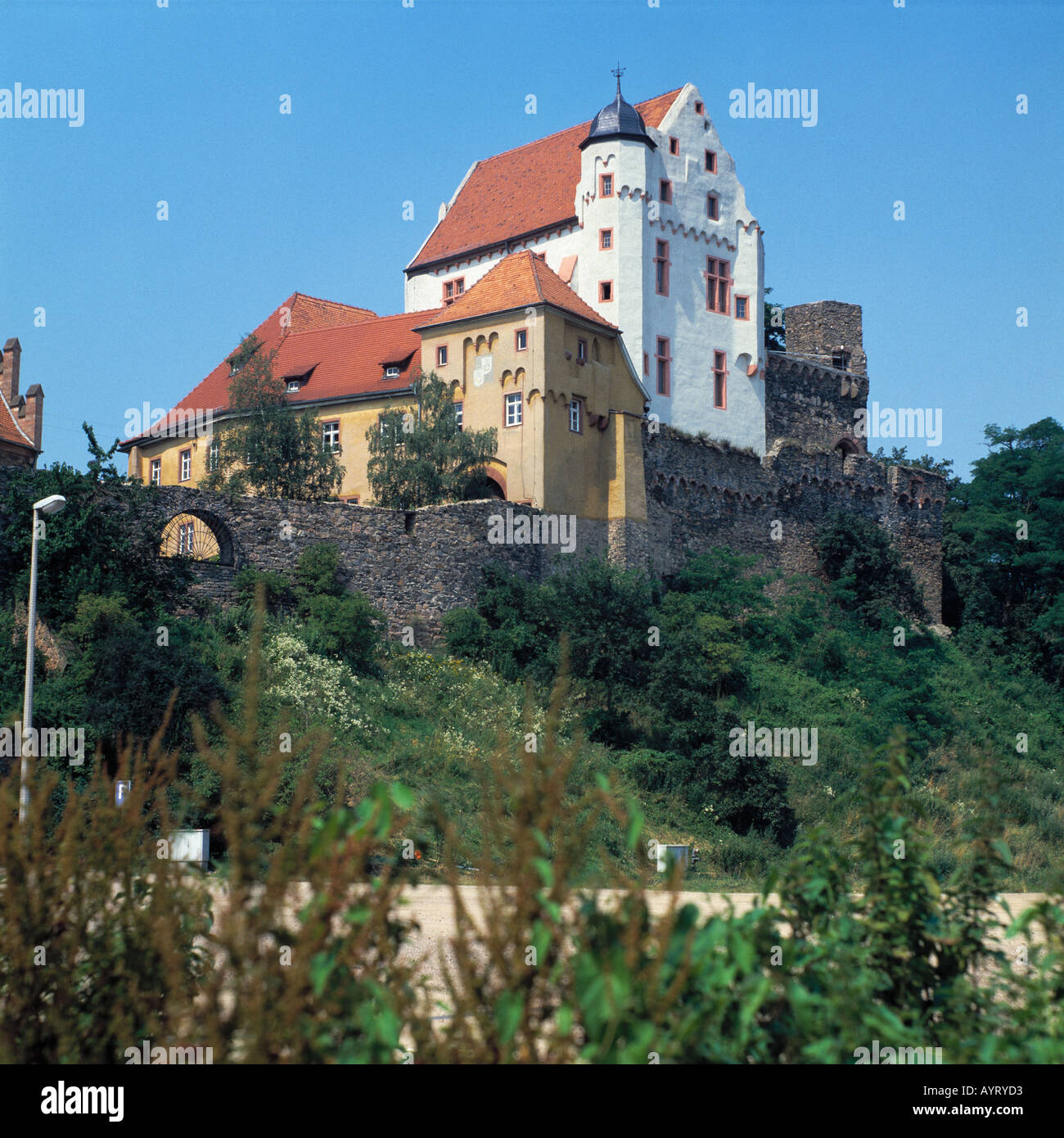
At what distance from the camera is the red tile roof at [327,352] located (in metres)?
42.5

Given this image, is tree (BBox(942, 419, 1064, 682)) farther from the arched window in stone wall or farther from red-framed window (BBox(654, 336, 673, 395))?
the arched window in stone wall

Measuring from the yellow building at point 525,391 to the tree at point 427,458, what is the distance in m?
1.21

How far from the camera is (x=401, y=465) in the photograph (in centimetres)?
3447

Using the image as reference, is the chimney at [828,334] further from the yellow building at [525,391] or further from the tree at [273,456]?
the tree at [273,456]

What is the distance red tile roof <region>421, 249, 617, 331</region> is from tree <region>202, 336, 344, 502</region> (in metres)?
5.11

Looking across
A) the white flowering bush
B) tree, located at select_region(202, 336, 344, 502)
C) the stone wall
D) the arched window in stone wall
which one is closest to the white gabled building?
the stone wall

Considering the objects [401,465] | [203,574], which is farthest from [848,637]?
[203,574]

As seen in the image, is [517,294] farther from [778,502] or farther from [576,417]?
[778,502]

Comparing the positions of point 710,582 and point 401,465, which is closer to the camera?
point 401,465

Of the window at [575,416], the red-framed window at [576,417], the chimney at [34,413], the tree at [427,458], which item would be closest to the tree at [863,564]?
the red-framed window at [576,417]
